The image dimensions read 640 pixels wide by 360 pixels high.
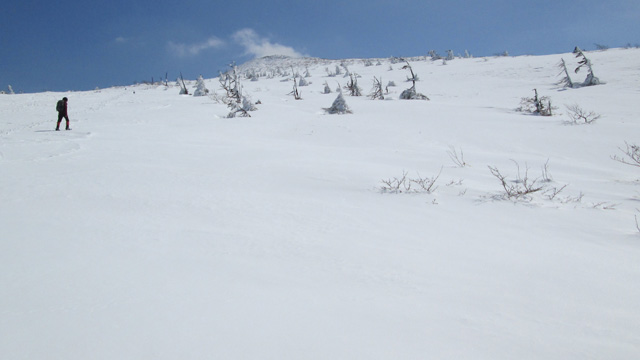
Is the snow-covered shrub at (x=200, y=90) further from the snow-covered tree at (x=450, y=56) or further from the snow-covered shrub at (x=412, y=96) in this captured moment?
the snow-covered tree at (x=450, y=56)

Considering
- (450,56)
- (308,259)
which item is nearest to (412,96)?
(308,259)

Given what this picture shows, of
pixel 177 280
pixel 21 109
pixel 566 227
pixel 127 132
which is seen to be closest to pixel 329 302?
pixel 177 280

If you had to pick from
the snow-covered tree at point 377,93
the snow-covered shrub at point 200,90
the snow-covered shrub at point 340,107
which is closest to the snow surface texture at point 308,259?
the snow-covered shrub at point 340,107

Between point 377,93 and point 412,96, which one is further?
point 377,93

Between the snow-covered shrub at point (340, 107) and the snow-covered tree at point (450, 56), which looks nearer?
the snow-covered shrub at point (340, 107)

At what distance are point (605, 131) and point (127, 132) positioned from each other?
31.8ft

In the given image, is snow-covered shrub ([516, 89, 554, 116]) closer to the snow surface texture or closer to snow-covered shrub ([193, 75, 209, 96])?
the snow surface texture

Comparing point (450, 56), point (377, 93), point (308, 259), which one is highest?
point (450, 56)

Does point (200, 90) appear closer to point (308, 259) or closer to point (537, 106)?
point (537, 106)

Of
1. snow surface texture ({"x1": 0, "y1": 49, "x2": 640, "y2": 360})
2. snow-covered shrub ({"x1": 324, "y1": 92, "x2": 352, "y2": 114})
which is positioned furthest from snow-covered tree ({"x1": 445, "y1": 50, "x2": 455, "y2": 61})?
snow surface texture ({"x1": 0, "y1": 49, "x2": 640, "y2": 360})

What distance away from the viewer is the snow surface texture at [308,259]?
1114 millimetres

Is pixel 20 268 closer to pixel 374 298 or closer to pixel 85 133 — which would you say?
pixel 374 298

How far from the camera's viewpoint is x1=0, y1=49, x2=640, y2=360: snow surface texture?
111cm

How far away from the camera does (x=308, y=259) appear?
1744 millimetres
